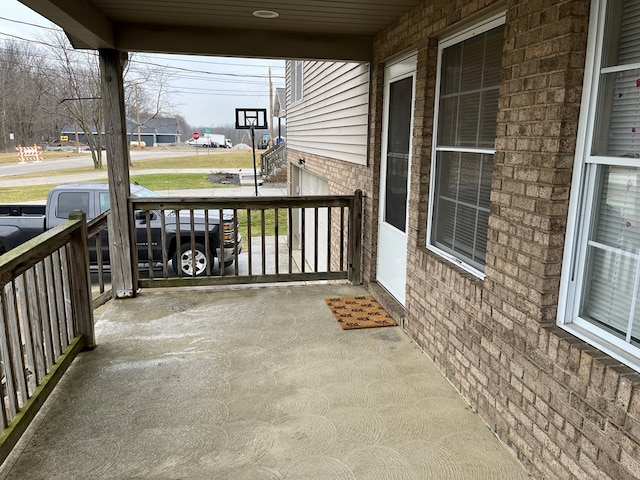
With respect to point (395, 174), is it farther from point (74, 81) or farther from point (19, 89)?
point (19, 89)

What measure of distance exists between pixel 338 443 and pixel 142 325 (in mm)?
2190

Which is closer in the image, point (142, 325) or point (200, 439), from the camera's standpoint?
point (200, 439)

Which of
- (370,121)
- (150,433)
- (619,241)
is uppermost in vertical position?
(370,121)

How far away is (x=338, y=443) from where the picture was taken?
7.69 ft

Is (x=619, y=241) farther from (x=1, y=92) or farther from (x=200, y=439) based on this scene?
(x=1, y=92)

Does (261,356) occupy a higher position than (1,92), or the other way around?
(1,92)

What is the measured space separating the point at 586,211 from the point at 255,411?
195 centimetres

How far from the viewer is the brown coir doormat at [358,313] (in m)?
3.85

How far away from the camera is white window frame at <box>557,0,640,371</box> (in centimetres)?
175

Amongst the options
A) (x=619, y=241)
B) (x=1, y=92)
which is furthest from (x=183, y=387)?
(x=1, y=92)

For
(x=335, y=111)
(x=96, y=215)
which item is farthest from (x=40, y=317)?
(x=96, y=215)

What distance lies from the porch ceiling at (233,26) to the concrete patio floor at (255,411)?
2.33m

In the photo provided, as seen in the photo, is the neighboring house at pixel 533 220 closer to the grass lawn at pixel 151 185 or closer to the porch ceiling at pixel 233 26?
the porch ceiling at pixel 233 26

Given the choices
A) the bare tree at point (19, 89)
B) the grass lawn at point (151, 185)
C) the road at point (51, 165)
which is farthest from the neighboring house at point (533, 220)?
the bare tree at point (19, 89)
